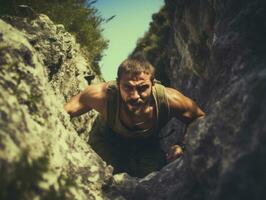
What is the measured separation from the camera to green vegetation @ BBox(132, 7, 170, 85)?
1254 cm

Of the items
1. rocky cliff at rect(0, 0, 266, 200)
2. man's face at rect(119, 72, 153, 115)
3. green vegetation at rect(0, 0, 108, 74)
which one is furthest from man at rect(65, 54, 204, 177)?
green vegetation at rect(0, 0, 108, 74)

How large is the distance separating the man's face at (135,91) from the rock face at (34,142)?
5.95ft

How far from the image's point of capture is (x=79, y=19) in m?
8.23

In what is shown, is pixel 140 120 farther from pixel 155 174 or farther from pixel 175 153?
pixel 155 174

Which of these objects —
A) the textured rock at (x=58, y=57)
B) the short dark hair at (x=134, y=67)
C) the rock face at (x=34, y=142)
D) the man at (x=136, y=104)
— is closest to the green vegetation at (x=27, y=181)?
the rock face at (x=34, y=142)

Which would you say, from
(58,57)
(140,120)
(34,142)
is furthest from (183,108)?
(34,142)

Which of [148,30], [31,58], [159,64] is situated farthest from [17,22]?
[148,30]

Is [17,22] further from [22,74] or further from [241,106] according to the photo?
[241,106]

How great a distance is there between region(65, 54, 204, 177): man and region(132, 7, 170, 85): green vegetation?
572cm

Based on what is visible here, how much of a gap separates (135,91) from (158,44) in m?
7.54

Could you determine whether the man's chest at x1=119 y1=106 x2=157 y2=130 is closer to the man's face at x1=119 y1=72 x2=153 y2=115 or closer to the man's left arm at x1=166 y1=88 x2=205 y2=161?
the man's face at x1=119 y1=72 x2=153 y2=115

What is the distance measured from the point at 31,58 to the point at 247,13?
261 centimetres

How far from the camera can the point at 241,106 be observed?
10.8 ft

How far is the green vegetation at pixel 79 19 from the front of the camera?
658 cm
